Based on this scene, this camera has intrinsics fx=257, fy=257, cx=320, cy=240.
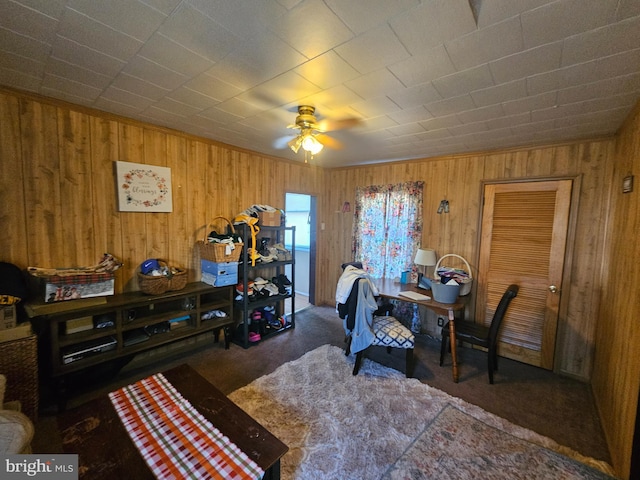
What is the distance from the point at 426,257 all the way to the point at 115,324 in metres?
3.32

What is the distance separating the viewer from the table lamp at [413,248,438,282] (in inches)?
128

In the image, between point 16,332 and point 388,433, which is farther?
point 388,433

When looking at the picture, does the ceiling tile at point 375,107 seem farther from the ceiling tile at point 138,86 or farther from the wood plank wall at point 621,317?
the wood plank wall at point 621,317

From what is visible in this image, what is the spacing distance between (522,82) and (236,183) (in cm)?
290

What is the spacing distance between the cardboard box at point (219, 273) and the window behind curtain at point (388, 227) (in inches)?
80.8

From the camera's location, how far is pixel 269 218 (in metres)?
3.24

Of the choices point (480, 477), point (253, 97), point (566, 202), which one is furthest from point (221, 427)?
point (566, 202)

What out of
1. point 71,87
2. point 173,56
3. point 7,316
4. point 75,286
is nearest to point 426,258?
point 173,56

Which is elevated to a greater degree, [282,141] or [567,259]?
[282,141]

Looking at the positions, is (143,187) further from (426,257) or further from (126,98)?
(426,257)

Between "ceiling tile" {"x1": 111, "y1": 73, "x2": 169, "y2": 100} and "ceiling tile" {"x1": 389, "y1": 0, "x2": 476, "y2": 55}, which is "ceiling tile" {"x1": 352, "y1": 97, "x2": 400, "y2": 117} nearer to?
"ceiling tile" {"x1": 389, "y1": 0, "x2": 476, "y2": 55}

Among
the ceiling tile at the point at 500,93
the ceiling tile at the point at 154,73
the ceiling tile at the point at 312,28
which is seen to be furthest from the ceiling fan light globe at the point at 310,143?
the ceiling tile at the point at 500,93

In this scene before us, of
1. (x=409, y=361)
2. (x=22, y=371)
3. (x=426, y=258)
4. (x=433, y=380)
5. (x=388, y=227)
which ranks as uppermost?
(x=388, y=227)

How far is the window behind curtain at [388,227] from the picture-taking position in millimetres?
3645
